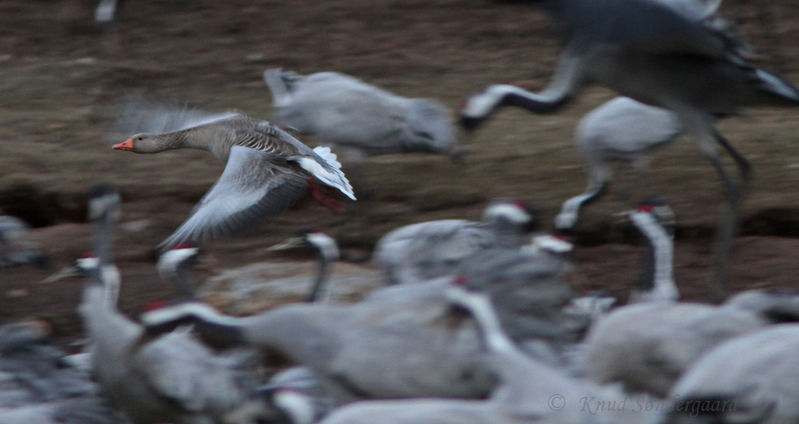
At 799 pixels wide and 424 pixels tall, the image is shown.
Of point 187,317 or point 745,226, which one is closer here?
point 187,317

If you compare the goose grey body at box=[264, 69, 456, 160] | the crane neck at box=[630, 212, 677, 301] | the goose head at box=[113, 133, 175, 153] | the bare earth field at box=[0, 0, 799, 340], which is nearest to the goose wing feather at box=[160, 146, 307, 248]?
the bare earth field at box=[0, 0, 799, 340]

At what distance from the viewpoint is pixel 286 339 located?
146 inches

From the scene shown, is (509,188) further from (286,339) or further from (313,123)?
(286,339)

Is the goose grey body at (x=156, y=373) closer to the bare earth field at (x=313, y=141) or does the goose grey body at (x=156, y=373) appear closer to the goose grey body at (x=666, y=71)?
the bare earth field at (x=313, y=141)

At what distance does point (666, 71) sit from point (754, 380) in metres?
2.36

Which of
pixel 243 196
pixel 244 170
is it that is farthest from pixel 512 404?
pixel 244 170

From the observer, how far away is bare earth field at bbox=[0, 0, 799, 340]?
5.51 metres

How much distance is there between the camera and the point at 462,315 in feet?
11.6

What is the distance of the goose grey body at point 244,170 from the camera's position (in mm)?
4836

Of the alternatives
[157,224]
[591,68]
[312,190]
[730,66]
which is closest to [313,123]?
[312,190]

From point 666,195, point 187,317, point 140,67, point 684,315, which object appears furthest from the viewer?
point 140,67

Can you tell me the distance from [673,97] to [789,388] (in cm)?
240

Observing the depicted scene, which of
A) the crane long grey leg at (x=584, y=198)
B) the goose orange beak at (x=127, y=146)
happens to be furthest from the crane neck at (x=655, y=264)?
the goose orange beak at (x=127, y=146)

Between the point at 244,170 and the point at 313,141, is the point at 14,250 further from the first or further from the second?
the point at 313,141
